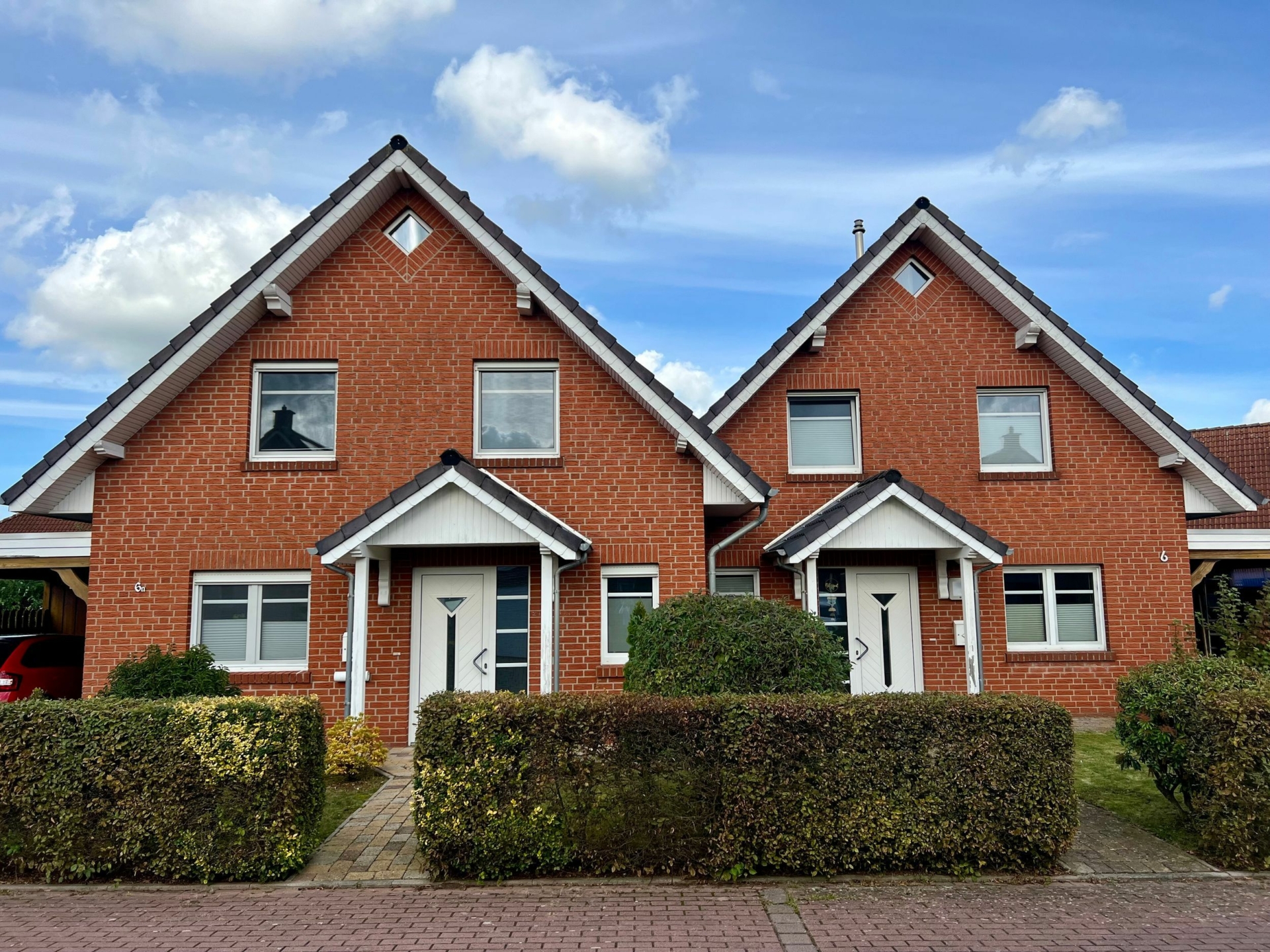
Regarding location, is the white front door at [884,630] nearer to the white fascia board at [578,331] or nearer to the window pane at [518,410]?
the white fascia board at [578,331]

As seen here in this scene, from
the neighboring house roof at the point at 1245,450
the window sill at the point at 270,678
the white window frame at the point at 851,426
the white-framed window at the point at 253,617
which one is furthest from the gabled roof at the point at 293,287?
the neighboring house roof at the point at 1245,450

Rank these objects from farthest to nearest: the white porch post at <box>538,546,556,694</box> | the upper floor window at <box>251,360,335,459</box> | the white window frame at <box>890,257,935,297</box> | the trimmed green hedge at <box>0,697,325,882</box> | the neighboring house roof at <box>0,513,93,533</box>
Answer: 1. the neighboring house roof at <box>0,513,93,533</box>
2. the white window frame at <box>890,257,935,297</box>
3. the upper floor window at <box>251,360,335,459</box>
4. the white porch post at <box>538,546,556,694</box>
5. the trimmed green hedge at <box>0,697,325,882</box>

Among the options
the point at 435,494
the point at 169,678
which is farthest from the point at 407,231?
the point at 169,678

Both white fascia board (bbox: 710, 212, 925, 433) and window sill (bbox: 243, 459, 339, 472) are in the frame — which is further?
white fascia board (bbox: 710, 212, 925, 433)

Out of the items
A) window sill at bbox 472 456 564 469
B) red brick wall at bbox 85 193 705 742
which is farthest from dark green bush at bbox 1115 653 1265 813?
window sill at bbox 472 456 564 469

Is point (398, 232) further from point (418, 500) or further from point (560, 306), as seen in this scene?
point (418, 500)

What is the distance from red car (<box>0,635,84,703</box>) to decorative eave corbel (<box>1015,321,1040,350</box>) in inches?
560

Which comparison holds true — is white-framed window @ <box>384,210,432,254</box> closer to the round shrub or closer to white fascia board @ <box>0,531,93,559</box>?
the round shrub

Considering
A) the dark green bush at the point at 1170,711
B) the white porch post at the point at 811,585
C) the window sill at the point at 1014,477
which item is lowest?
the dark green bush at the point at 1170,711

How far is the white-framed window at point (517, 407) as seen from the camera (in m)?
12.2

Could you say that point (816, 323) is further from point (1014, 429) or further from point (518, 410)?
point (518, 410)

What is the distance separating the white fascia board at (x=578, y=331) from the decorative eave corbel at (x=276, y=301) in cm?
223

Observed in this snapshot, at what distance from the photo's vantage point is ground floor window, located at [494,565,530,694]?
11766 millimetres

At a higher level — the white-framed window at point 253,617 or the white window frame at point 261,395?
the white window frame at point 261,395
